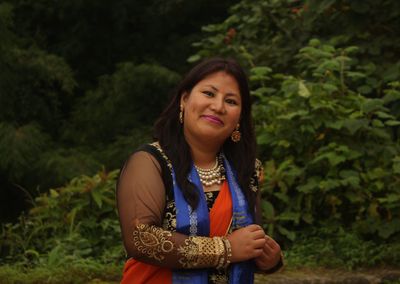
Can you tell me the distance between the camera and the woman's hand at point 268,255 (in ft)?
7.85

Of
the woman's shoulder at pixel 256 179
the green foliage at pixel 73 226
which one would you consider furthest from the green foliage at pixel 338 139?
the woman's shoulder at pixel 256 179

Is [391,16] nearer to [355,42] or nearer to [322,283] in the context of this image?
[355,42]

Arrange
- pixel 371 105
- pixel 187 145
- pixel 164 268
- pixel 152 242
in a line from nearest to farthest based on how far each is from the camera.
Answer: pixel 152 242 → pixel 164 268 → pixel 187 145 → pixel 371 105

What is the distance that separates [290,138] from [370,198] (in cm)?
71

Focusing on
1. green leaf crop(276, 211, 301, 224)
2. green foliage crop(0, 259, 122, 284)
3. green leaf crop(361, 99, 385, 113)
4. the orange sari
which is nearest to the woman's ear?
the orange sari

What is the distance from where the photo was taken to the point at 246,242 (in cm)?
226

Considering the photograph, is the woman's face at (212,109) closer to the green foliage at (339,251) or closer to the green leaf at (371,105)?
the green foliage at (339,251)

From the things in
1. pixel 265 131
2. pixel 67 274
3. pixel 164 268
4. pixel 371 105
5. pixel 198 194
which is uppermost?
pixel 371 105

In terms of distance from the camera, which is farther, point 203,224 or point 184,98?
point 184,98

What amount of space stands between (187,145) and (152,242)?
0.37 m

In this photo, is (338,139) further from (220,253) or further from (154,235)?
(154,235)

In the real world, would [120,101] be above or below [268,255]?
above

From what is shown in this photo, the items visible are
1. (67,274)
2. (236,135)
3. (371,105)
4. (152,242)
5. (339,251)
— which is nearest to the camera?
(152,242)

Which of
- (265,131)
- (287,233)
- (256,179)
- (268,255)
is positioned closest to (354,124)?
(265,131)
